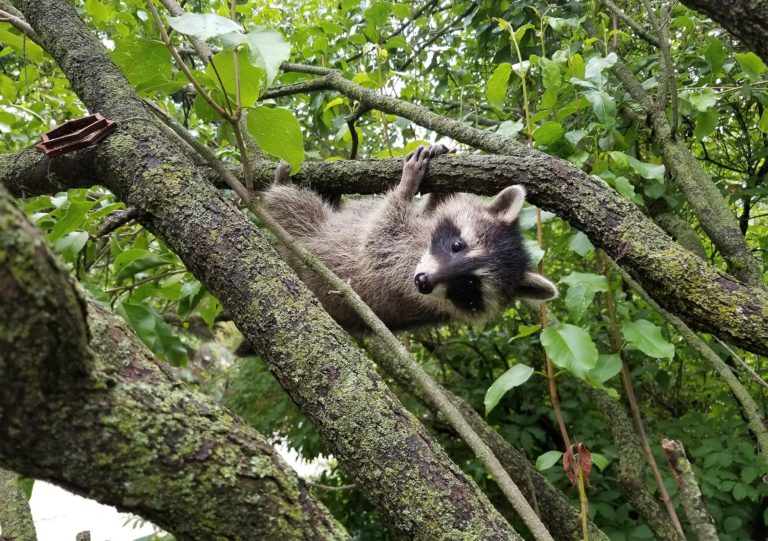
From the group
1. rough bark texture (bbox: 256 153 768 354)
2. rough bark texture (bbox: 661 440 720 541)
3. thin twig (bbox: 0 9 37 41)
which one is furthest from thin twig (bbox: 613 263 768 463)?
thin twig (bbox: 0 9 37 41)

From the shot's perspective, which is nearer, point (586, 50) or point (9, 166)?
point (9, 166)

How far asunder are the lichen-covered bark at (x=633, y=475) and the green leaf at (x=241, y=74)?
2.94 m

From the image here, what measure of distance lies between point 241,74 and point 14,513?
5.53 ft

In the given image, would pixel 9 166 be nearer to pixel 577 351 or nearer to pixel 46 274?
pixel 46 274

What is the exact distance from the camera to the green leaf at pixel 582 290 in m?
2.40

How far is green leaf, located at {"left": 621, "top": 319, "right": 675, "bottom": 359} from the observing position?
233 cm

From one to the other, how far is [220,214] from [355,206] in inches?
94.7

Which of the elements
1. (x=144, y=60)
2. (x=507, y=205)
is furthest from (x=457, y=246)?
(x=144, y=60)

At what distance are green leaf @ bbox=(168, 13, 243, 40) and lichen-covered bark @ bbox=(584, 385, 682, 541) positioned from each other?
10.4ft

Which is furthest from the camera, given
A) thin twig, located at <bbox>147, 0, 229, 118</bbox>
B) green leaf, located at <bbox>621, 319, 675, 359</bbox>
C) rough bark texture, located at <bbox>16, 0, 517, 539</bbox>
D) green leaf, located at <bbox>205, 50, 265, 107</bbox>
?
green leaf, located at <bbox>621, 319, 675, 359</bbox>

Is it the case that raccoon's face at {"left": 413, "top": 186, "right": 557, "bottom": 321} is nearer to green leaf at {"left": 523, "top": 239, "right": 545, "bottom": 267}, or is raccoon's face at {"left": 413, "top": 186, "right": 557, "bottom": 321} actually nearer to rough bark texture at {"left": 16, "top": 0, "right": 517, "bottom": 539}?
green leaf at {"left": 523, "top": 239, "right": 545, "bottom": 267}

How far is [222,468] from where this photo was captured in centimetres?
100

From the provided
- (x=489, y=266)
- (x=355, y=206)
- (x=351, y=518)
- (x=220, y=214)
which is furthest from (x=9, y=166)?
(x=351, y=518)

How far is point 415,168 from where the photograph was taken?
2.76 metres
